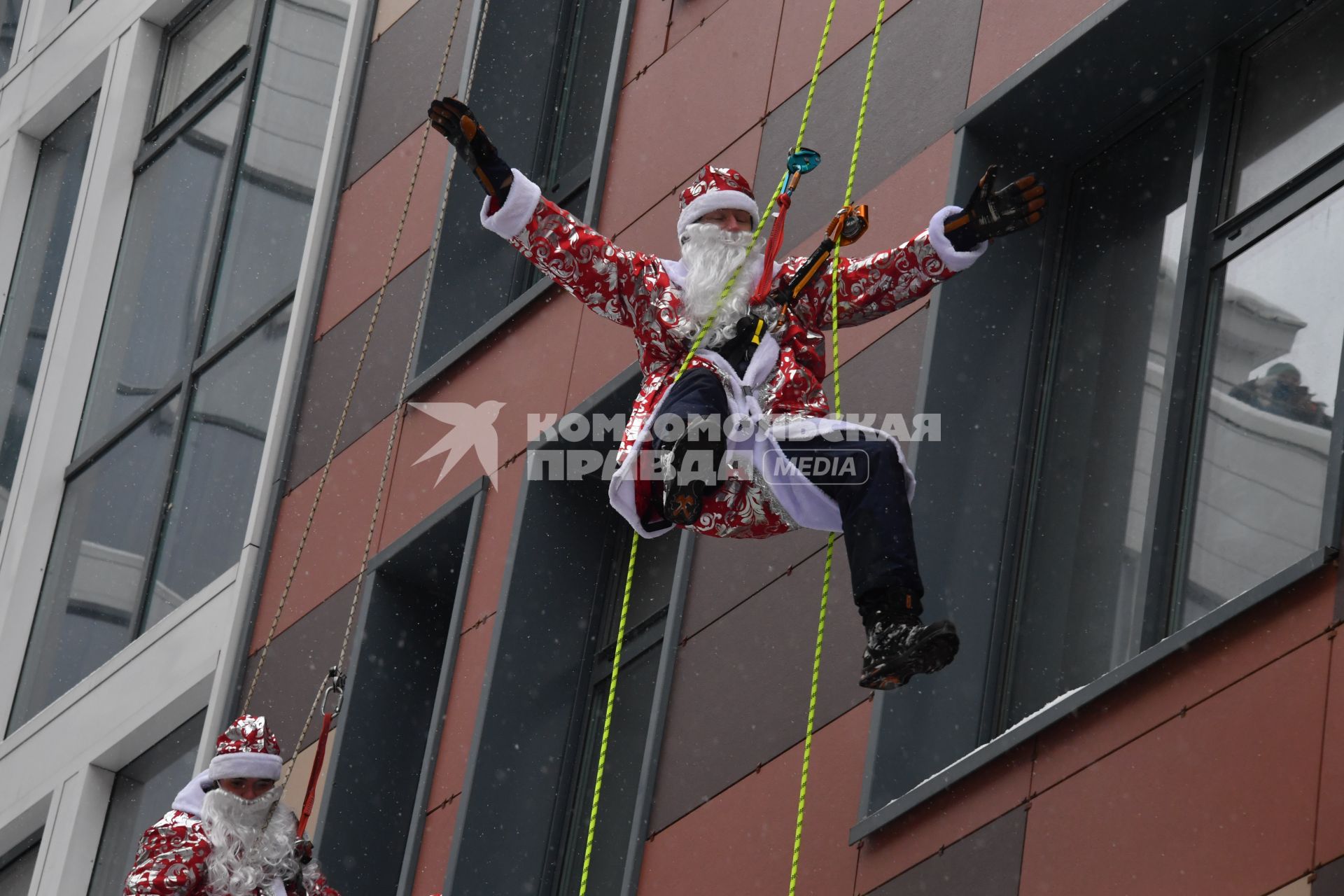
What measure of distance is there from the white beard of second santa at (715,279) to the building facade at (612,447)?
4.28ft

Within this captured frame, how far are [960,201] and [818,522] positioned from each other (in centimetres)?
223

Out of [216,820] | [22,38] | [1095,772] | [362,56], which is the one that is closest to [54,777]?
[362,56]

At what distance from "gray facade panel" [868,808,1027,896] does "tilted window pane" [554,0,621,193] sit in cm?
647

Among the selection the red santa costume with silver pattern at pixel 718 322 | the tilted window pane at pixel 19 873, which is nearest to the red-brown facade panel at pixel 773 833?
the red santa costume with silver pattern at pixel 718 322

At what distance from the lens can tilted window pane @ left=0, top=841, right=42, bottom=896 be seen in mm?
16969

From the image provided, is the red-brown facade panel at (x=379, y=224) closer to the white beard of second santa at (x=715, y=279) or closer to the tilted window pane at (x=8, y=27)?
the white beard of second santa at (x=715, y=279)

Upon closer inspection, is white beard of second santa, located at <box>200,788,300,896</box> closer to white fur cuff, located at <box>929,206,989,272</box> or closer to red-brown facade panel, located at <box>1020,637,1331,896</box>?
red-brown facade panel, located at <box>1020,637,1331,896</box>

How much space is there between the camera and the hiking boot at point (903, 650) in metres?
7.80

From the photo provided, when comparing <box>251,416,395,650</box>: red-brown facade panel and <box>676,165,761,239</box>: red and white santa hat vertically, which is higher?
<box>251,416,395,650</box>: red-brown facade panel

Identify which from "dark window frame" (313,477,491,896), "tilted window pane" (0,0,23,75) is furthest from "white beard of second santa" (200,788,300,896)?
"tilted window pane" (0,0,23,75)

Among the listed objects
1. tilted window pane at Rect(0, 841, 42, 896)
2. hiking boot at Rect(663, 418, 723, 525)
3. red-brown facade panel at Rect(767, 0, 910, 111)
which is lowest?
hiking boot at Rect(663, 418, 723, 525)

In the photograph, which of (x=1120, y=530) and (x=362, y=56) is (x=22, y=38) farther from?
(x=1120, y=530)

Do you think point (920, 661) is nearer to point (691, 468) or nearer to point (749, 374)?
point (691, 468)

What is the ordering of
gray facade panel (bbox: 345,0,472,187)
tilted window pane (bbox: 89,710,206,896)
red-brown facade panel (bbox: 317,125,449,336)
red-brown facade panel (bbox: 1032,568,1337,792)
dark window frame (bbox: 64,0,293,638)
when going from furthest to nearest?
dark window frame (bbox: 64,0,293,638)
tilted window pane (bbox: 89,710,206,896)
gray facade panel (bbox: 345,0,472,187)
red-brown facade panel (bbox: 317,125,449,336)
red-brown facade panel (bbox: 1032,568,1337,792)
